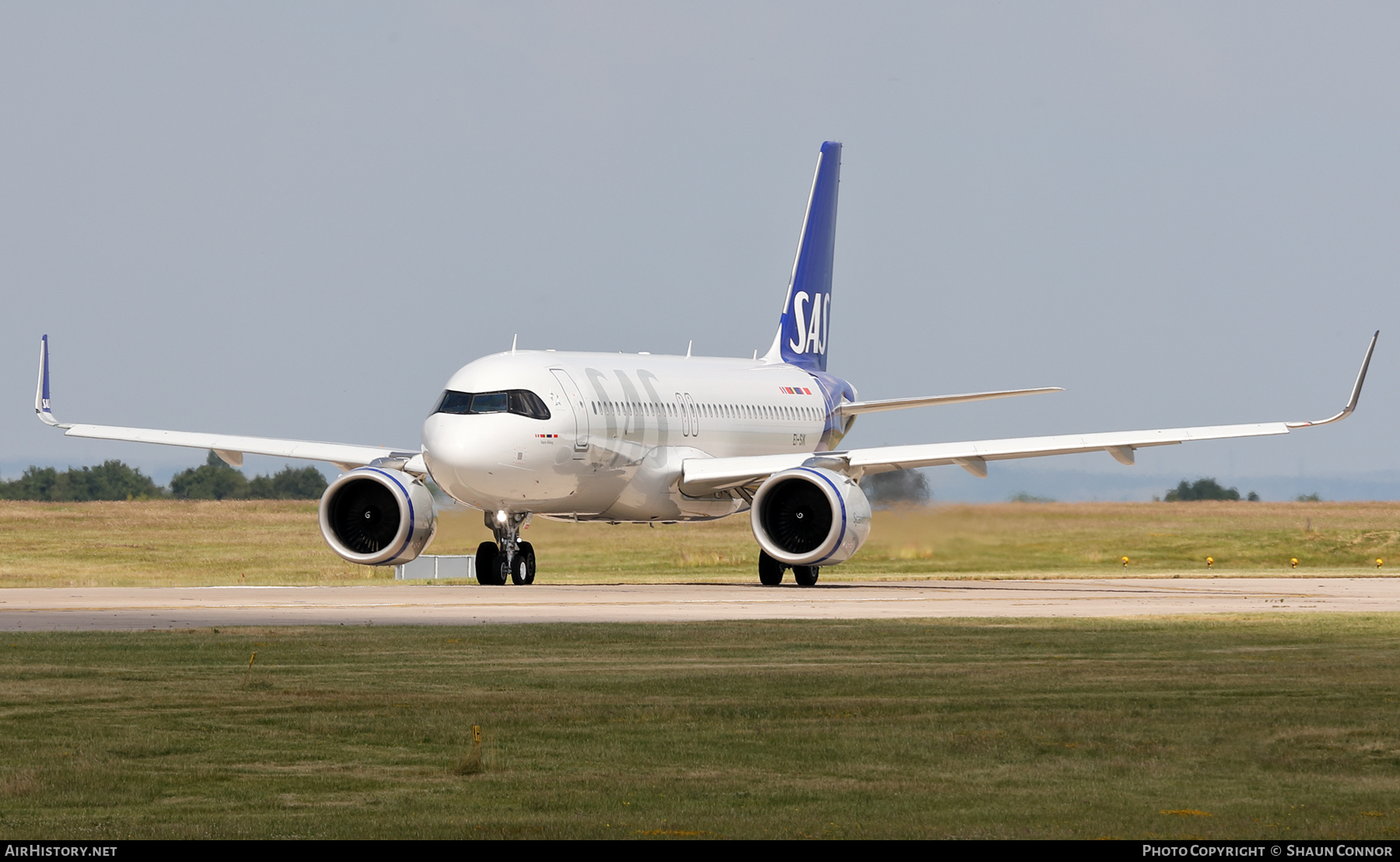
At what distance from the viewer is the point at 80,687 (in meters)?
17.2

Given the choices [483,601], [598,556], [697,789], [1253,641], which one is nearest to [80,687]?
[697,789]

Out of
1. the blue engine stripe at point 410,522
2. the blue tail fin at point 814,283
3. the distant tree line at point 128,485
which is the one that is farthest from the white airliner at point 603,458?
the distant tree line at point 128,485

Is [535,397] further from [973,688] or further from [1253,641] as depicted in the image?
[973,688]

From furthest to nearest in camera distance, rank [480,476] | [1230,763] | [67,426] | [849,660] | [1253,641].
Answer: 1. [67,426]
2. [480,476]
3. [1253,641]
4. [849,660]
5. [1230,763]

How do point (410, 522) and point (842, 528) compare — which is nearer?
point (842, 528)

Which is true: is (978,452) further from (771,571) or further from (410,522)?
(410,522)

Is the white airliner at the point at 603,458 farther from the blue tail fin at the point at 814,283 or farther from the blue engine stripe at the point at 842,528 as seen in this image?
the blue tail fin at the point at 814,283

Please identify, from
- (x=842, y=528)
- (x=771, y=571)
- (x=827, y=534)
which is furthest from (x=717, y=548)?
(x=842, y=528)

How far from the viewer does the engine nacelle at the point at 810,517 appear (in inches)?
1435

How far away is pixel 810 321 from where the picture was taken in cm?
5181

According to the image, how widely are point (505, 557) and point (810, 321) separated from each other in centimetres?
1542

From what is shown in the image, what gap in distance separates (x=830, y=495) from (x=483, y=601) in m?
7.67

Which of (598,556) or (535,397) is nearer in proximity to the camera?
(535,397)

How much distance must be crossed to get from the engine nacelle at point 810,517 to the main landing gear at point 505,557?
4484 millimetres
